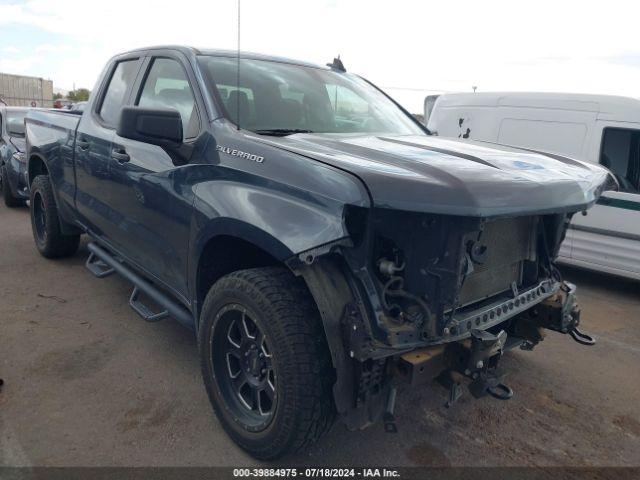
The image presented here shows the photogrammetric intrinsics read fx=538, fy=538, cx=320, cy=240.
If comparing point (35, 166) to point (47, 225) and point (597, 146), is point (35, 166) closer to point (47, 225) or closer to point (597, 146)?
point (47, 225)

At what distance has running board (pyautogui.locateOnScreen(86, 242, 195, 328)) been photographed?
10.5 feet

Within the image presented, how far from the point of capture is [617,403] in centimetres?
335

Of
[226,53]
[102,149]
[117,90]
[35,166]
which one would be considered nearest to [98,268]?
[102,149]

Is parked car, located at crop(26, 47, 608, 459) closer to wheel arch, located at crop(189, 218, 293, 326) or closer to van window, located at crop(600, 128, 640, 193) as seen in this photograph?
wheel arch, located at crop(189, 218, 293, 326)

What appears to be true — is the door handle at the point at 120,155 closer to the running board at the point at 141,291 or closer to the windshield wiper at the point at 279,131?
the running board at the point at 141,291

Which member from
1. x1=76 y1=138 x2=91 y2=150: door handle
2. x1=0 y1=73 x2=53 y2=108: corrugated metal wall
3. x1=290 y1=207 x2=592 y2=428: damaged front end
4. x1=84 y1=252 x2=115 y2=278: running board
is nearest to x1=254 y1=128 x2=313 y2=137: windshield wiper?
x1=290 y1=207 x2=592 y2=428: damaged front end

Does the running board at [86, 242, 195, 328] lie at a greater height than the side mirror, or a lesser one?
lesser

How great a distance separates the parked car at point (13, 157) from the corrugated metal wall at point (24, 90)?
23.7 m

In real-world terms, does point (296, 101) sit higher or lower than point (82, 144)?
higher

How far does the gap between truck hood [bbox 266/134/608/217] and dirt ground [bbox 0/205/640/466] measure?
53.7 inches

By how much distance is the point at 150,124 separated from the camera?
2.66 meters

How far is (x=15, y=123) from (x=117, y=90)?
582 centimetres

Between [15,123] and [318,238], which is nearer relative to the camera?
[318,238]

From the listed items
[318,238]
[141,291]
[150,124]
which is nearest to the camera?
[318,238]
